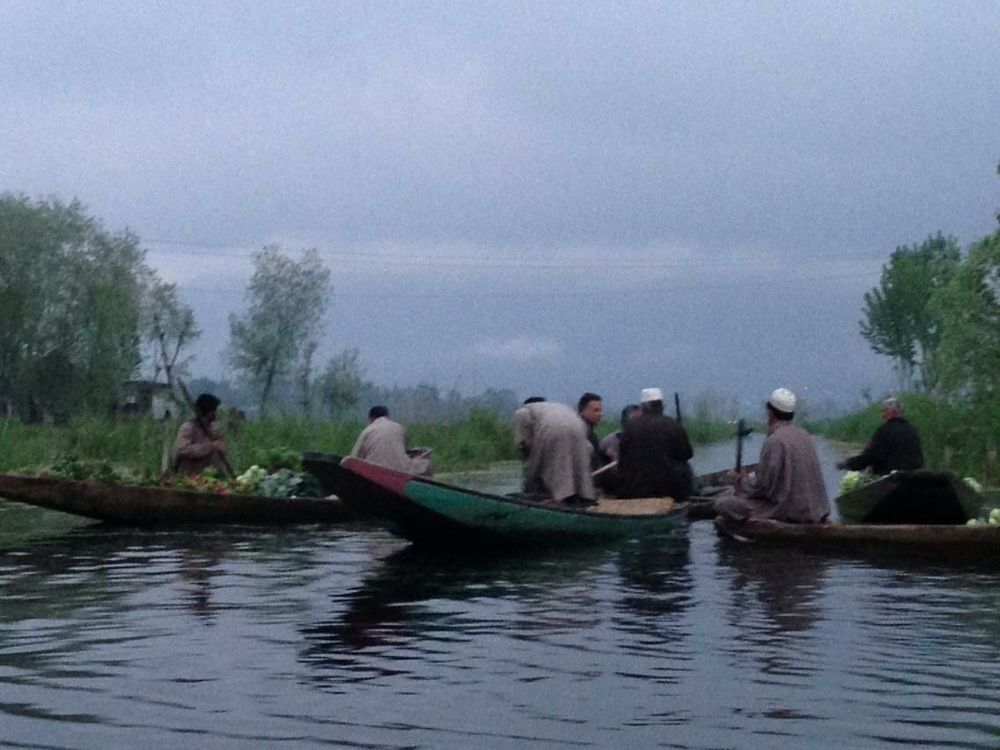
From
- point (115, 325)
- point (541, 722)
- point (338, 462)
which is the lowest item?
point (541, 722)

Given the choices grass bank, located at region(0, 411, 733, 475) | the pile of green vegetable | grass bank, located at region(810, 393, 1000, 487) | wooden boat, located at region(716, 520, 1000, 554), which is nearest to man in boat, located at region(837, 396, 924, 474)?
wooden boat, located at region(716, 520, 1000, 554)

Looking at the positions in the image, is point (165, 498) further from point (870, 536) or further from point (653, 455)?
point (870, 536)

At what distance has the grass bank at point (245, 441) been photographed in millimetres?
23406

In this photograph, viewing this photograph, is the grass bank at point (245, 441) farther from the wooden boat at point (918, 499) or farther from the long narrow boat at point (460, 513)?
the wooden boat at point (918, 499)

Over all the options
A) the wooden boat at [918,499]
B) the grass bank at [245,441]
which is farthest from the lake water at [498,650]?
the grass bank at [245,441]

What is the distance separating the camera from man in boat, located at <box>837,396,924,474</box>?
17156 mm

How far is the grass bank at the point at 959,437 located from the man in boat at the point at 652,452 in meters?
9.64

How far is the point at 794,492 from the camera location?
14422 mm

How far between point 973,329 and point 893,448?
14.4m

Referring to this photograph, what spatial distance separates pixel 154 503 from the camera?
55.9ft

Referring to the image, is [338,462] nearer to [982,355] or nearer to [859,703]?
[859,703]

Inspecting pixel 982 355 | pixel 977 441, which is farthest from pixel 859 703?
→ pixel 982 355

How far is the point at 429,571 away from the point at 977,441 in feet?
50.7

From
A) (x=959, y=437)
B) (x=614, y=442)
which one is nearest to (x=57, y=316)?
(x=959, y=437)
